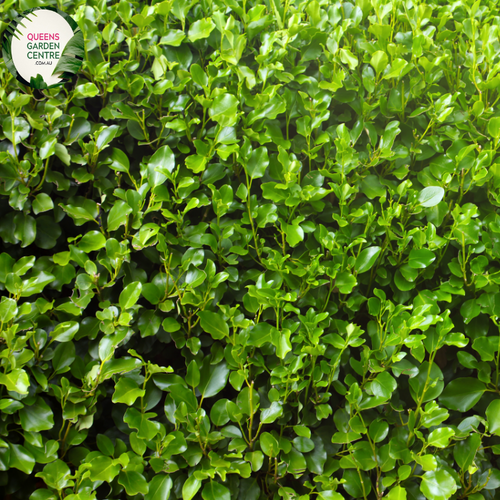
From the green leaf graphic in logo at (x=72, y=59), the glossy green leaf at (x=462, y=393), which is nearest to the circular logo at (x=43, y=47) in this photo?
the green leaf graphic in logo at (x=72, y=59)

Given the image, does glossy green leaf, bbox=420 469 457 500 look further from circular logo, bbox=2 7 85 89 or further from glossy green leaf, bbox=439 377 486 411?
circular logo, bbox=2 7 85 89

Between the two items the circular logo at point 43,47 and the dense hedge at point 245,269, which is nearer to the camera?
the dense hedge at point 245,269

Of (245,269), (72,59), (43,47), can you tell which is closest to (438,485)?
(245,269)

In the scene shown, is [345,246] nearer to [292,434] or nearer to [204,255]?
[204,255]

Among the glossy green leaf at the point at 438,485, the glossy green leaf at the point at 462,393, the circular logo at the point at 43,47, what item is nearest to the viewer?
the glossy green leaf at the point at 438,485

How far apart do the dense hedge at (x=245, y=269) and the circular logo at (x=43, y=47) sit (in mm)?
52

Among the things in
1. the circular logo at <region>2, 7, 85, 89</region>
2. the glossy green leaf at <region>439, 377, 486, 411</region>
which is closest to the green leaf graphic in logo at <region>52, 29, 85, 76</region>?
the circular logo at <region>2, 7, 85, 89</region>

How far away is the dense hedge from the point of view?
1196mm

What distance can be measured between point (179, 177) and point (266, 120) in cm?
41

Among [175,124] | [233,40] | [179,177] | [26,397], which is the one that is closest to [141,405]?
[26,397]

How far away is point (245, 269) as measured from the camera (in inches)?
59.5

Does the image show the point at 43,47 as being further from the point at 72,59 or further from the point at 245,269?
the point at 245,269

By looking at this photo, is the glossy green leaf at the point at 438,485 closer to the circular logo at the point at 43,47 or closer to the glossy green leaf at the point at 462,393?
the glossy green leaf at the point at 462,393

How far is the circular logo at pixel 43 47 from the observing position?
1488 mm
